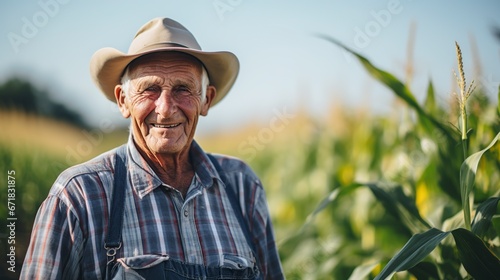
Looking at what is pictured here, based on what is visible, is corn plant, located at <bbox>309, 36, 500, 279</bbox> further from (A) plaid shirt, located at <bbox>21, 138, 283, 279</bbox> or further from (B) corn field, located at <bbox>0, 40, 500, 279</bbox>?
(A) plaid shirt, located at <bbox>21, 138, 283, 279</bbox>

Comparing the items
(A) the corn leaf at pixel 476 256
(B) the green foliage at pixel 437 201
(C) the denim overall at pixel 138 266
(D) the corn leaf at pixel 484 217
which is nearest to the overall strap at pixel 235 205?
(C) the denim overall at pixel 138 266

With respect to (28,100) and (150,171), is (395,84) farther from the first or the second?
(28,100)

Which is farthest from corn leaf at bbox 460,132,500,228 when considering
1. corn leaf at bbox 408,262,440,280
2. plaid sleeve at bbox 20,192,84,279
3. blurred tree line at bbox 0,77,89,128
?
blurred tree line at bbox 0,77,89,128

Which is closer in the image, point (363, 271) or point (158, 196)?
point (158, 196)

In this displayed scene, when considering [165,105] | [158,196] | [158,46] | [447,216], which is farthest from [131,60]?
[447,216]

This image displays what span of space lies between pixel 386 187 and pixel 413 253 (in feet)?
2.60

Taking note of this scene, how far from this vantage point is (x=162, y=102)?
2.15m

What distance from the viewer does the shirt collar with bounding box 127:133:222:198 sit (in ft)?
6.95

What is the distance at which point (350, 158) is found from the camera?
5.60 metres

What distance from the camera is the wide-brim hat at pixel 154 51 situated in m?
2.19

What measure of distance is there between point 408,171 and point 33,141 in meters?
2.43

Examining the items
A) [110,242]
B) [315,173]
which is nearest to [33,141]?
[110,242]

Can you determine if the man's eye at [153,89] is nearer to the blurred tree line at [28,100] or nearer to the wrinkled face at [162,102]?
the wrinkled face at [162,102]

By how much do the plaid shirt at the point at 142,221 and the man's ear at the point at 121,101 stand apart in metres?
0.14
